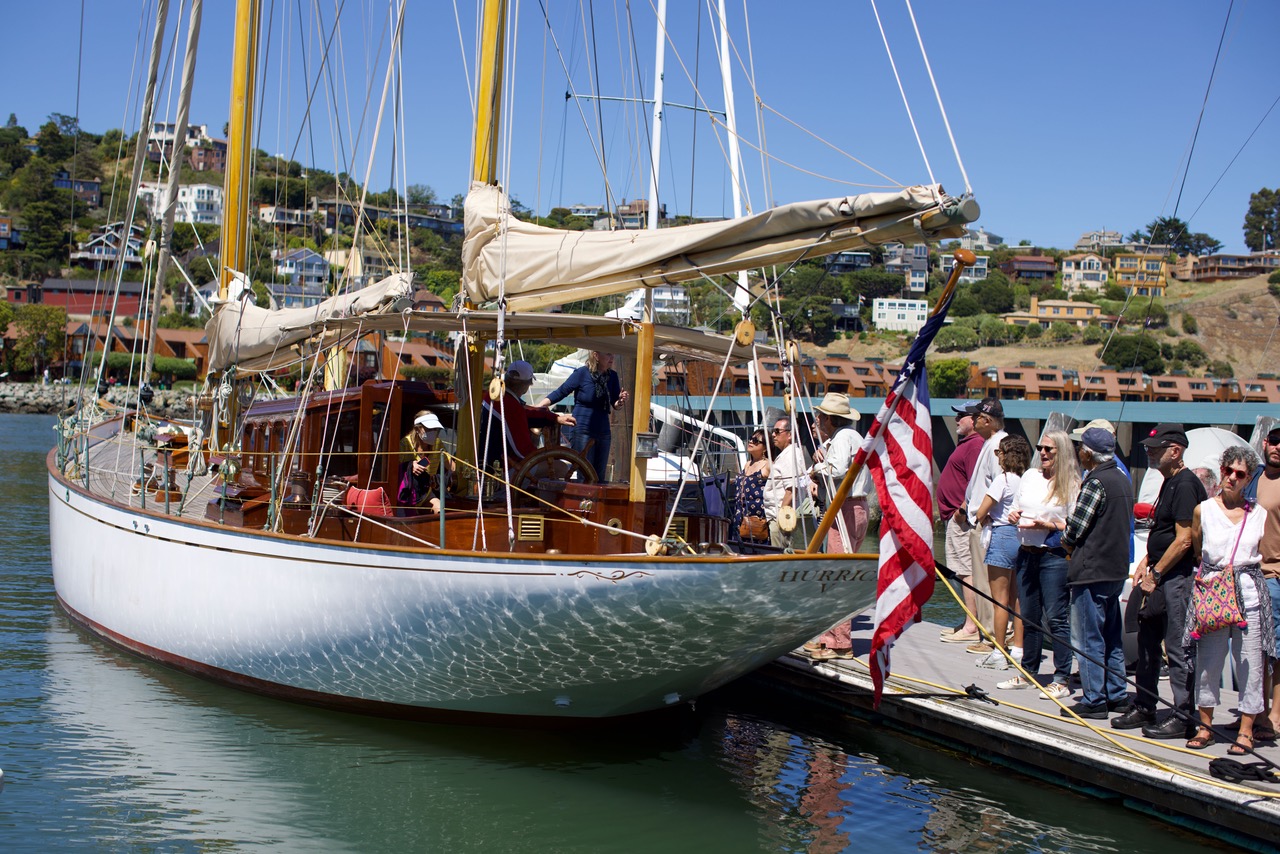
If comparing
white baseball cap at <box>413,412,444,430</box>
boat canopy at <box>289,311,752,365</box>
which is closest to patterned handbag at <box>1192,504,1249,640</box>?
boat canopy at <box>289,311,752,365</box>

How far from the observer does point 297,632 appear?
32.8 feet

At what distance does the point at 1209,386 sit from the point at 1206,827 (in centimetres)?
7129

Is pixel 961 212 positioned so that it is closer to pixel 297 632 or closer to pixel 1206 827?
pixel 1206 827

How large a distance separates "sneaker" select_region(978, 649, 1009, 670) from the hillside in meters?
125

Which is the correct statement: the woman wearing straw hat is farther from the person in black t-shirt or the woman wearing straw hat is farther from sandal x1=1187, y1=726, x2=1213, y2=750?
sandal x1=1187, y1=726, x2=1213, y2=750

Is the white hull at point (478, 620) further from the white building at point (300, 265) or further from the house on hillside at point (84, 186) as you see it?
the house on hillside at point (84, 186)

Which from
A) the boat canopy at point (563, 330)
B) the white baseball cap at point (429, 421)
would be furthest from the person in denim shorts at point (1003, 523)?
the white baseball cap at point (429, 421)

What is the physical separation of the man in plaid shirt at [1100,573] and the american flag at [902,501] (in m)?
1.68

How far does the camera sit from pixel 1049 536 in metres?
9.74

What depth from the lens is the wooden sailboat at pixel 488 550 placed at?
8.35m

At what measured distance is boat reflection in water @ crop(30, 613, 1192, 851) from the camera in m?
7.95

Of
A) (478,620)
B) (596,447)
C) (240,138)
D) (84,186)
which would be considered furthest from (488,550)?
(84,186)

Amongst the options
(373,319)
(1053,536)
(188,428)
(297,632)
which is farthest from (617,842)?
(188,428)

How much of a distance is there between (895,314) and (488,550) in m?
168
